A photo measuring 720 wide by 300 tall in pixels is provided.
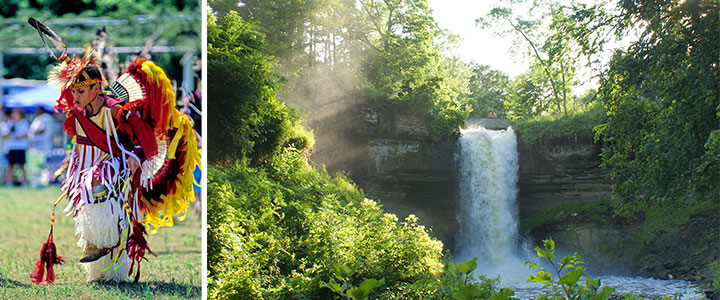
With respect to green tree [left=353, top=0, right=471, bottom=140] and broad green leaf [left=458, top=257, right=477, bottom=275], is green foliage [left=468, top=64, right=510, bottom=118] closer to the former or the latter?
green tree [left=353, top=0, right=471, bottom=140]

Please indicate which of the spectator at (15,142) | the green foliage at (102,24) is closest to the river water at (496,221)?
the green foliage at (102,24)

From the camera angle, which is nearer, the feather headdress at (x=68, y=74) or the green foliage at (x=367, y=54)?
the feather headdress at (x=68, y=74)

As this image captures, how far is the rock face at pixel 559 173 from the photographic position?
287cm

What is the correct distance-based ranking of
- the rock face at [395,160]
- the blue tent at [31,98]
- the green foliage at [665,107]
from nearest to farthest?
the green foliage at [665,107]
the rock face at [395,160]
the blue tent at [31,98]

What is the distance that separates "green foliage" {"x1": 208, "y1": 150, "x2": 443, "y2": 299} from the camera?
307 cm

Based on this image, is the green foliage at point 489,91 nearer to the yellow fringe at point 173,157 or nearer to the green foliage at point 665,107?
the green foliage at point 665,107

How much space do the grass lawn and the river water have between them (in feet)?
4.98

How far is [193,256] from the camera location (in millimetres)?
3174

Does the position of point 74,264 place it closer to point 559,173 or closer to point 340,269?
point 340,269

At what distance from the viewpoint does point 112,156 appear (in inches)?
81.9

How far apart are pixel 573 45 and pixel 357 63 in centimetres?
123

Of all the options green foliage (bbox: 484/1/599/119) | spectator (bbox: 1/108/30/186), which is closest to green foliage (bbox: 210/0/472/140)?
green foliage (bbox: 484/1/599/119)

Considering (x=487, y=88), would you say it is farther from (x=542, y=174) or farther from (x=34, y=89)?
(x=34, y=89)

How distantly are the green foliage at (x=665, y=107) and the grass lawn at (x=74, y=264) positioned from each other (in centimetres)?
230
